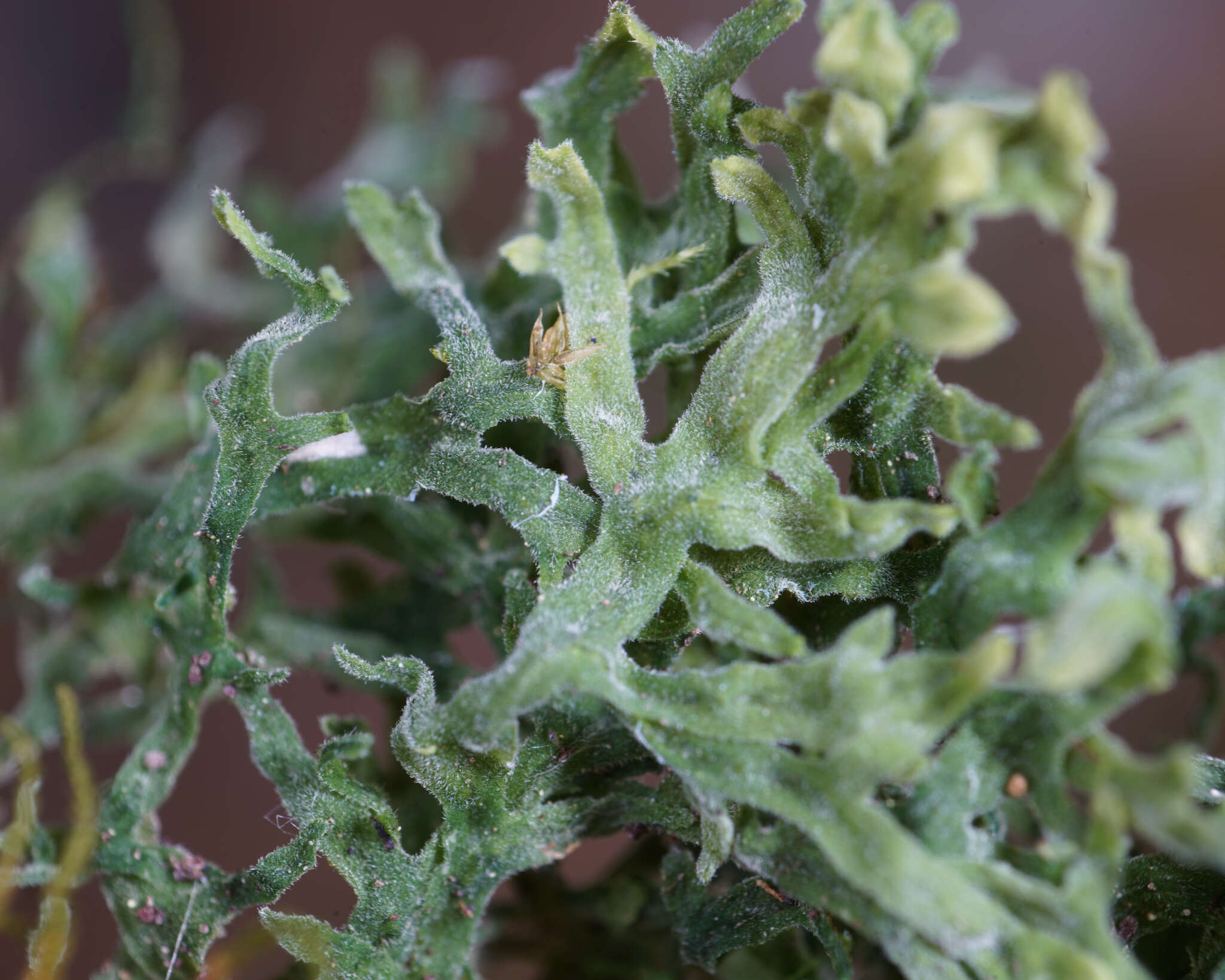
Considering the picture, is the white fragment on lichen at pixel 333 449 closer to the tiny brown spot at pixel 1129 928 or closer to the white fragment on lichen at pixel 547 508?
the white fragment on lichen at pixel 547 508

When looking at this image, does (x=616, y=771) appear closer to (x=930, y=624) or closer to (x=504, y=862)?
(x=504, y=862)

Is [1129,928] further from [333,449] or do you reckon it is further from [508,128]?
[508,128]

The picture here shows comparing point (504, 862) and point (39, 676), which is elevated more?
point (39, 676)

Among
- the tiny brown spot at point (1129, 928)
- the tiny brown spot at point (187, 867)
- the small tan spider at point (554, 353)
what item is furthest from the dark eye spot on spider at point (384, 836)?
the tiny brown spot at point (1129, 928)

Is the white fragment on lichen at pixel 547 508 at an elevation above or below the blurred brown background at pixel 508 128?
below

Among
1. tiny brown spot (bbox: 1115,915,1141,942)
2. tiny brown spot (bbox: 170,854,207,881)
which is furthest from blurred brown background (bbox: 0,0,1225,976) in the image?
tiny brown spot (bbox: 1115,915,1141,942)

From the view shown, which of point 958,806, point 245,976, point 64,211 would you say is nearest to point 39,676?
point 245,976
